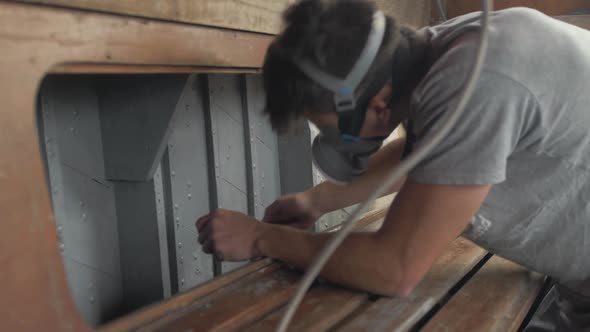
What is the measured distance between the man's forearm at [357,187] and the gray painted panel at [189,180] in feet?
1.71

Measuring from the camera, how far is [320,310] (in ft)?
3.07

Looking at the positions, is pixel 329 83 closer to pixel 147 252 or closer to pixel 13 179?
pixel 13 179

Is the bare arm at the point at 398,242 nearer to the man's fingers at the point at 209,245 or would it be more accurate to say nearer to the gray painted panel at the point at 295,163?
the man's fingers at the point at 209,245

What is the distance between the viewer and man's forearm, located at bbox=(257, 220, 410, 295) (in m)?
0.94

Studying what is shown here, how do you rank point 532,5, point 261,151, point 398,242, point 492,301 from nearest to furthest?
1. point 398,242
2. point 492,301
3. point 261,151
4. point 532,5

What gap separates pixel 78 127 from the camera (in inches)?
54.0

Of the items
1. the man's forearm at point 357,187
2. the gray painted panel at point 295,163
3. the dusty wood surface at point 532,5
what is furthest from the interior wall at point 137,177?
the dusty wood surface at point 532,5

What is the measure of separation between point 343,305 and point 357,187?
0.45 m

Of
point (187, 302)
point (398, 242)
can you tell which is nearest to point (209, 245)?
point (187, 302)

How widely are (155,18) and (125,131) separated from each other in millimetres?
571

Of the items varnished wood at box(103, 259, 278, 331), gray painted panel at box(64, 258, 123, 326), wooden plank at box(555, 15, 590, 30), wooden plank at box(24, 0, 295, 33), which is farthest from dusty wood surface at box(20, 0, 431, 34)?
wooden plank at box(555, 15, 590, 30)

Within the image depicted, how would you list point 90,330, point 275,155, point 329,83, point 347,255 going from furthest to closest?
1. point 275,155
2. point 347,255
3. point 329,83
4. point 90,330

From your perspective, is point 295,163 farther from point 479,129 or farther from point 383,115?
point 479,129

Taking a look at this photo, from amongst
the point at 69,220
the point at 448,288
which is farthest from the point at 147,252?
the point at 448,288
